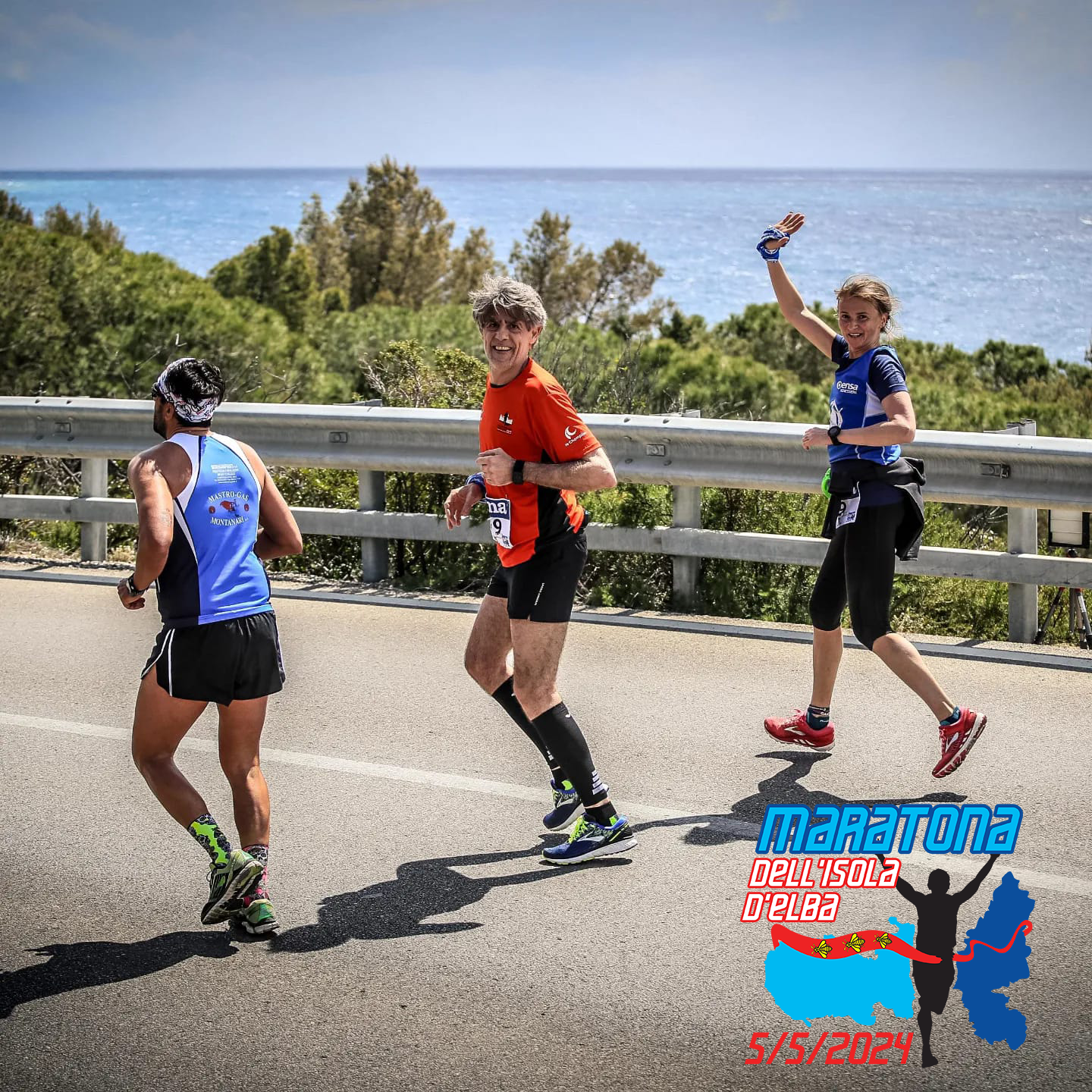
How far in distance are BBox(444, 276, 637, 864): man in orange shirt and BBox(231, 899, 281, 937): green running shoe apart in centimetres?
97

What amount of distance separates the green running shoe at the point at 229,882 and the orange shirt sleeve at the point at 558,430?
62.2 inches

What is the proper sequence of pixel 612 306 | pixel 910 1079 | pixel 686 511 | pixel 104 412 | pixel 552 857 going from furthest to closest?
pixel 612 306, pixel 104 412, pixel 686 511, pixel 552 857, pixel 910 1079

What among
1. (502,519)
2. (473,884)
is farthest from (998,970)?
(502,519)

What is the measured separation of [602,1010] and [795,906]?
87 cm

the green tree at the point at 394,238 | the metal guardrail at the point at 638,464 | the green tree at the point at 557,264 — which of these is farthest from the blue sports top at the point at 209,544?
the green tree at the point at 394,238

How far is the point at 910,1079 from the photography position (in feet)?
10.9

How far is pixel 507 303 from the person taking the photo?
4531mm

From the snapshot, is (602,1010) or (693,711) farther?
(693,711)

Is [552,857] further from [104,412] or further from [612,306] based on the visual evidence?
[612,306]

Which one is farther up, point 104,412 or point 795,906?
point 104,412

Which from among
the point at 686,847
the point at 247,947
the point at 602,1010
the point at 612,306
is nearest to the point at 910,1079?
the point at 602,1010

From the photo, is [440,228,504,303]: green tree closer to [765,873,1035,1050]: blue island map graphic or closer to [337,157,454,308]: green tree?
[337,157,454,308]: green tree

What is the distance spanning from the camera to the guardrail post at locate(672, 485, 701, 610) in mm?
8148

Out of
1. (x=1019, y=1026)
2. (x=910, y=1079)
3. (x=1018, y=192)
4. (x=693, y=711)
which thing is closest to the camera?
(x=910, y=1079)
